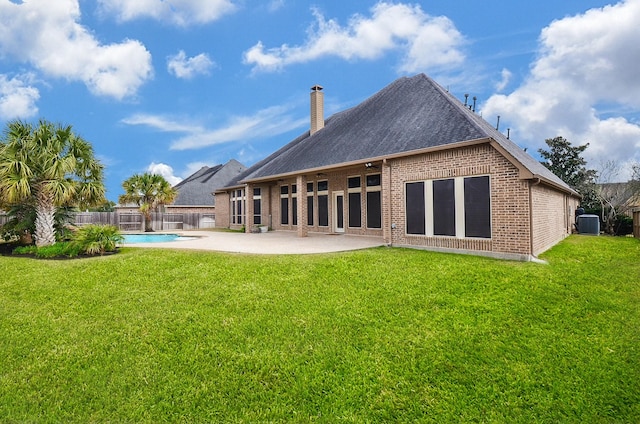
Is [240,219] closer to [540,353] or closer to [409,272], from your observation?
[409,272]

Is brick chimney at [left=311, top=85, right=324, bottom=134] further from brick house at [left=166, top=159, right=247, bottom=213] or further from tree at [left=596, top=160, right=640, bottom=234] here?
tree at [left=596, top=160, right=640, bottom=234]

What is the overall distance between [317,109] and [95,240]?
15772mm

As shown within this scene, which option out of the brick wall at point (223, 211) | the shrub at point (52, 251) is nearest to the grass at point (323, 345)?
the shrub at point (52, 251)

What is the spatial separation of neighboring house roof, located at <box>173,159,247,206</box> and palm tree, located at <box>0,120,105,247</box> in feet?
61.2

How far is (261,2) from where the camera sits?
15.5 meters

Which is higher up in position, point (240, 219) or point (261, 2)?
point (261, 2)

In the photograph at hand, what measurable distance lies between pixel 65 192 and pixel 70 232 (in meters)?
2.42

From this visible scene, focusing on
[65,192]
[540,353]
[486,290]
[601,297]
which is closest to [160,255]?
[65,192]

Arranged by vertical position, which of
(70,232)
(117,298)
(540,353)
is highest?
(70,232)

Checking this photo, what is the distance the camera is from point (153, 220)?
92.4 ft

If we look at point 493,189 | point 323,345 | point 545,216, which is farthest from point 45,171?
point 545,216

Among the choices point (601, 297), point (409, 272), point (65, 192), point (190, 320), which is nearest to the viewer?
point (190, 320)

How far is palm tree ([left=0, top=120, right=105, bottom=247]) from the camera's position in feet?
36.9

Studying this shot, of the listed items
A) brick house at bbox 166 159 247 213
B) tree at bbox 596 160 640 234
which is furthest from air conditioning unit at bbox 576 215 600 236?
brick house at bbox 166 159 247 213
